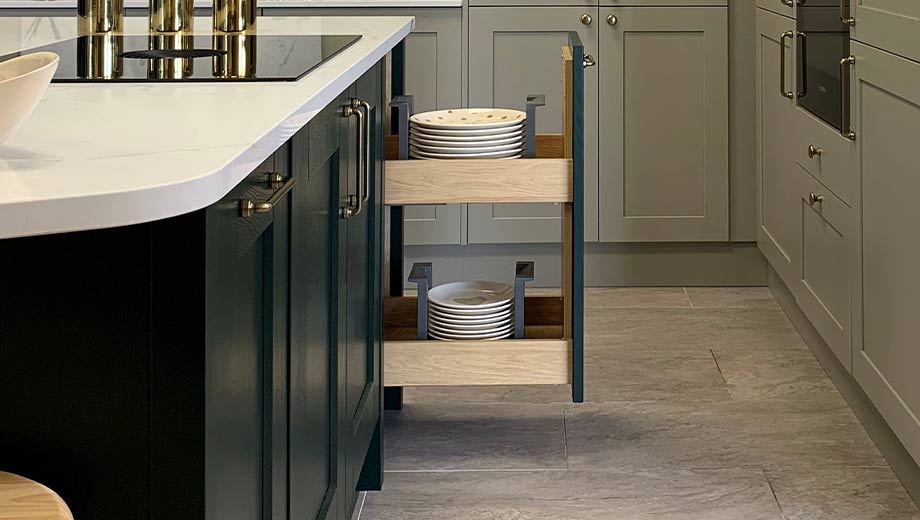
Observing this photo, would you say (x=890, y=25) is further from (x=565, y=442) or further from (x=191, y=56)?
(x=191, y=56)

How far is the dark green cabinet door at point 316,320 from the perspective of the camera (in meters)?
1.41

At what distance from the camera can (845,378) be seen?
115 inches

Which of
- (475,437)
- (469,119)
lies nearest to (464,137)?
(469,119)

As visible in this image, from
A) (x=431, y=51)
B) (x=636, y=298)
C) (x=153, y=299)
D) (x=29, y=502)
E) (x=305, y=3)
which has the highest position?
(x=305, y=3)

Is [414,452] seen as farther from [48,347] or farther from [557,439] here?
[48,347]

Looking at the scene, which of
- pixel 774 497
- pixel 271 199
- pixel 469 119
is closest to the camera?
pixel 271 199

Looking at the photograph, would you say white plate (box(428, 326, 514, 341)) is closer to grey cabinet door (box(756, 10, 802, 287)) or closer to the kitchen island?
grey cabinet door (box(756, 10, 802, 287))

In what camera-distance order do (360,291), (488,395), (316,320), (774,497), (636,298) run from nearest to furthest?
(316,320)
(360,291)
(774,497)
(488,395)
(636,298)

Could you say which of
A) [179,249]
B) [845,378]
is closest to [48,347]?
[179,249]

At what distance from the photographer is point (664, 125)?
13.3 feet

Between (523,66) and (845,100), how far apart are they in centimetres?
146

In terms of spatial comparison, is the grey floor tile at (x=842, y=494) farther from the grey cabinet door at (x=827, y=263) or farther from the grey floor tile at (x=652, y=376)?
the grey floor tile at (x=652, y=376)

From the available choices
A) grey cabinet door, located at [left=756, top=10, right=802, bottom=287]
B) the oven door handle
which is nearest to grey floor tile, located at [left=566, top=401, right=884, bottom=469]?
grey cabinet door, located at [left=756, top=10, right=802, bottom=287]

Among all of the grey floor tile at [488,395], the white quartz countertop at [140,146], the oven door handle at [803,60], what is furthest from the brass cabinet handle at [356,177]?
the oven door handle at [803,60]
